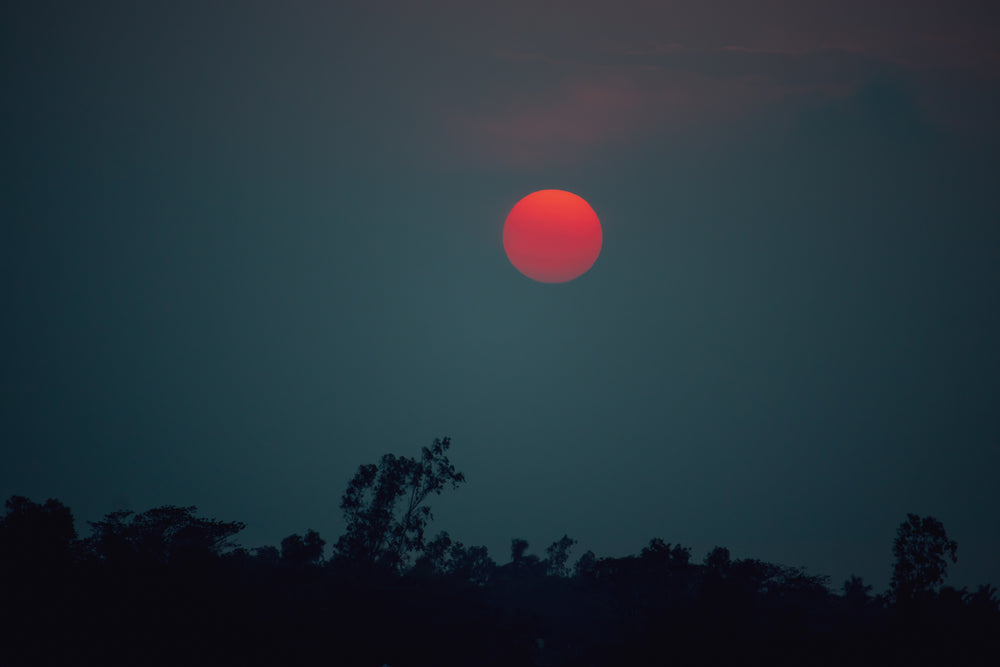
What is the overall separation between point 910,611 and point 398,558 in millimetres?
48701

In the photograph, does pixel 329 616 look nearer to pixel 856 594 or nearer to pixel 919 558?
pixel 919 558

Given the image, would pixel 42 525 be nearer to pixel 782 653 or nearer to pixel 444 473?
pixel 444 473

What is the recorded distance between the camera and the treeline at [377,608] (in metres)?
37.9

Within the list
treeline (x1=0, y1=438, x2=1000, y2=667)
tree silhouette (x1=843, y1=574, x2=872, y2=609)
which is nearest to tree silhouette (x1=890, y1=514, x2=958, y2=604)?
treeline (x1=0, y1=438, x2=1000, y2=667)

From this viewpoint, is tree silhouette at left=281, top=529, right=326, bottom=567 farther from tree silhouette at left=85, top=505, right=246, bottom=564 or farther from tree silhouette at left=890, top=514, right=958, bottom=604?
tree silhouette at left=890, top=514, right=958, bottom=604

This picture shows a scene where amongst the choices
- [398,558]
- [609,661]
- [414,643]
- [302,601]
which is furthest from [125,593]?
[398,558]

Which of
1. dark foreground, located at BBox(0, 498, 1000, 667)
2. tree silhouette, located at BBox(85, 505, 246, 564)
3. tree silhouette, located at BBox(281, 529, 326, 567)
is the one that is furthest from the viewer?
tree silhouette, located at BBox(281, 529, 326, 567)

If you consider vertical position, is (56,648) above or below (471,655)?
below

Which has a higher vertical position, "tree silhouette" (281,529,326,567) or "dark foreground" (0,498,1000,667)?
"tree silhouette" (281,529,326,567)

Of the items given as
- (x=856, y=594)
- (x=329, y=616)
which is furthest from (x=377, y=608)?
(x=856, y=594)

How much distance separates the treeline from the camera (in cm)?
3791

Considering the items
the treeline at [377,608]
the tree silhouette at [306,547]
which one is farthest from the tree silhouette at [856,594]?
the tree silhouette at [306,547]

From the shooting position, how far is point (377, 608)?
165ft

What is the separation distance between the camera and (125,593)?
128 ft
